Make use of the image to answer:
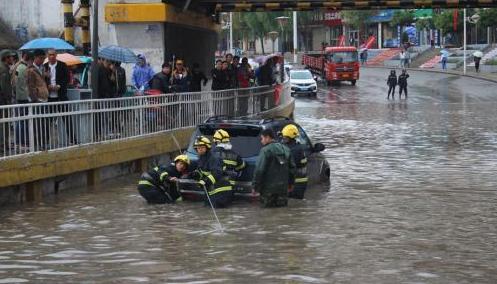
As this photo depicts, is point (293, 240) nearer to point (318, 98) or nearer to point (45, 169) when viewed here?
point (45, 169)

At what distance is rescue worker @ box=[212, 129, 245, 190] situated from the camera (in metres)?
12.9

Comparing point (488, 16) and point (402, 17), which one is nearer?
point (488, 16)

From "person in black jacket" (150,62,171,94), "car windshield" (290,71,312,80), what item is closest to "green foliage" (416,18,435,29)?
"car windshield" (290,71,312,80)

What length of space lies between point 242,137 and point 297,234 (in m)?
3.26

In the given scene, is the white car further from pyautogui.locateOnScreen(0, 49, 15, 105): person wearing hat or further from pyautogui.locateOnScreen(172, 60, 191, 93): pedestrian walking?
pyautogui.locateOnScreen(0, 49, 15, 105): person wearing hat

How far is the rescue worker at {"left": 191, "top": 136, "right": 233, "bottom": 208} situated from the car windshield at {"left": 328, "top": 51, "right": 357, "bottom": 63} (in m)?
48.5

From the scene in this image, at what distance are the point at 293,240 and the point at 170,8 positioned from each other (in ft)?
53.0

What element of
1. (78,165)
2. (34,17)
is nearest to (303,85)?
(34,17)

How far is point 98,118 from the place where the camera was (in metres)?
15.6

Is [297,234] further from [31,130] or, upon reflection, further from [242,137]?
[31,130]

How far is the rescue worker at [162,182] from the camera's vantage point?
43.5 ft

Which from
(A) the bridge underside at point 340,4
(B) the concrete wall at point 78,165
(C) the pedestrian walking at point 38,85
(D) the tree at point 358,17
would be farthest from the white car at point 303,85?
(D) the tree at point 358,17

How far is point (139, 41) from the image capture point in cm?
2544

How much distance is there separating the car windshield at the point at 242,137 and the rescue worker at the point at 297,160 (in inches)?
17.5
